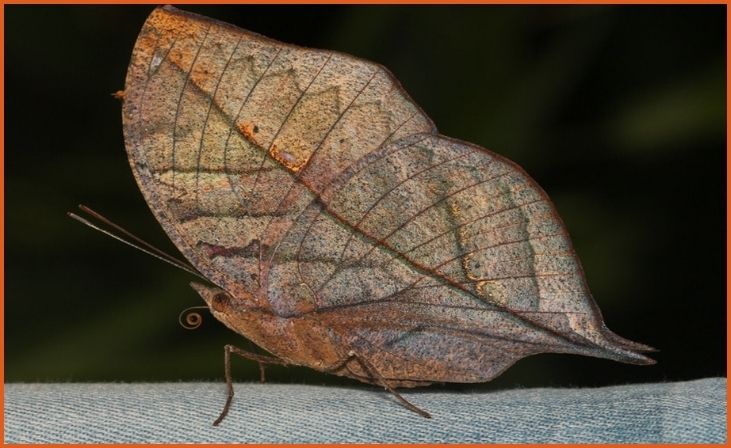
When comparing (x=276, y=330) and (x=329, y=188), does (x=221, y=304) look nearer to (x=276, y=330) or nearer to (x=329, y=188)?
(x=276, y=330)

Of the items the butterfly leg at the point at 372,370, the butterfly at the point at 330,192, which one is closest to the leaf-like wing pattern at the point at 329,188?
the butterfly at the point at 330,192

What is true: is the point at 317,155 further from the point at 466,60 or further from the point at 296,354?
the point at 466,60

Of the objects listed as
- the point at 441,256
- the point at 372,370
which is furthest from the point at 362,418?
the point at 441,256

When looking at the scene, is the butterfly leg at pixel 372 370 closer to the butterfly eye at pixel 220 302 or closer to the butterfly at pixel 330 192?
the butterfly at pixel 330 192

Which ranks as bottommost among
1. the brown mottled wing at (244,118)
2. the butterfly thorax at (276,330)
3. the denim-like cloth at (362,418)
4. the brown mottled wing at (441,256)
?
the denim-like cloth at (362,418)

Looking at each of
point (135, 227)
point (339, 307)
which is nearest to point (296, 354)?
point (339, 307)

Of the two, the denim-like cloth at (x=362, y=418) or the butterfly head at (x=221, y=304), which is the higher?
the butterfly head at (x=221, y=304)

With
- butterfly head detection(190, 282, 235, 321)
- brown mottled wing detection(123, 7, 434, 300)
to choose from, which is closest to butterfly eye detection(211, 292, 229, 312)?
butterfly head detection(190, 282, 235, 321)

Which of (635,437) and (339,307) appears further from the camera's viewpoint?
(339,307)
